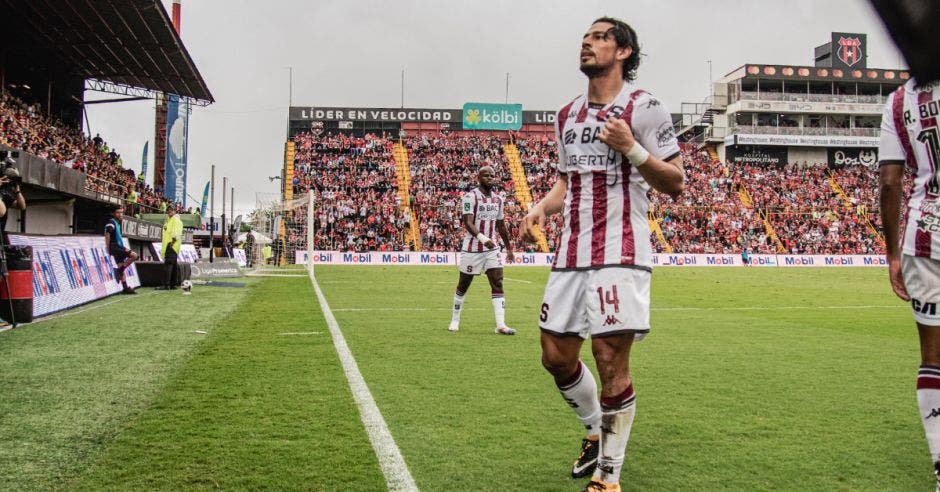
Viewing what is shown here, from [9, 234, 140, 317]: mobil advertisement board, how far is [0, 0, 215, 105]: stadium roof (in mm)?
12469

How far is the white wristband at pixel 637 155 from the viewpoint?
3422 mm

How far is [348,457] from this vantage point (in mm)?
4133

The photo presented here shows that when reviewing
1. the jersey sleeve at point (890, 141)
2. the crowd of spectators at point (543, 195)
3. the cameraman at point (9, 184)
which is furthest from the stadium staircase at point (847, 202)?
the jersey sleeve at point (890, 141)

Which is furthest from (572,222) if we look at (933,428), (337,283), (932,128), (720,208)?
(720,208)

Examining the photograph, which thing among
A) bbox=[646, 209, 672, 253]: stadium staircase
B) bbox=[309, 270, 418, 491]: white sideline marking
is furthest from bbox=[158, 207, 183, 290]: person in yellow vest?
bbox=[646, 209, 672, 253]: stadium staircase

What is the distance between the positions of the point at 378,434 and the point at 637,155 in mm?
2455

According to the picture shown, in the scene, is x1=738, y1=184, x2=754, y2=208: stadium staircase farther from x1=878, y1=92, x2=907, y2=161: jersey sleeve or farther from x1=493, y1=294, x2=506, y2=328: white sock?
x1=878, y1=92, x2=907, y2=161: jersey sleeve

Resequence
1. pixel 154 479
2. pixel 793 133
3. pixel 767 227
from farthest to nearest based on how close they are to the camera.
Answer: pixel 793 133, pixel 767 227, pixel 154 479

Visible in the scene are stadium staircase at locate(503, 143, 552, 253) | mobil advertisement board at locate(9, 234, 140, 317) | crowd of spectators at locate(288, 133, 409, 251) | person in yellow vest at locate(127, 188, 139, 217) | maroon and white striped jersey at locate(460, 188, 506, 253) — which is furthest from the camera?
stadium staircase at locate(503, 143, 552, 253)

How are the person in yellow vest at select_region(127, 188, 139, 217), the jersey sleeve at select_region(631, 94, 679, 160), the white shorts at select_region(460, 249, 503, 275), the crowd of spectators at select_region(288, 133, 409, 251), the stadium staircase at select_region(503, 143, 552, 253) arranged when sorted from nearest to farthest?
1. the jersey sleeve at select_region(631, 94, 679, 160)
2. the white shorts at select_region(460, 249, 503, 275)
3. the person in yellow vest at select_region(127, 188, 139, 217)
4. the crowd of spectators at select_region(288, 133, 409, 251)
5. the stadium staircase at select_region(503, 143, 552, 253)

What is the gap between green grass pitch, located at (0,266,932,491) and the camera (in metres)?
3.92

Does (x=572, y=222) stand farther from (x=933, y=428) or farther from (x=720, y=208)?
(x=720, y=208)

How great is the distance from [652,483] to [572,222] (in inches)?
56.6

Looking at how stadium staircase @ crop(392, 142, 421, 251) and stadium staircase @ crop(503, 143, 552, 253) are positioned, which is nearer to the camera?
stadium staircase @ crop(392, 142, 421, 251)
